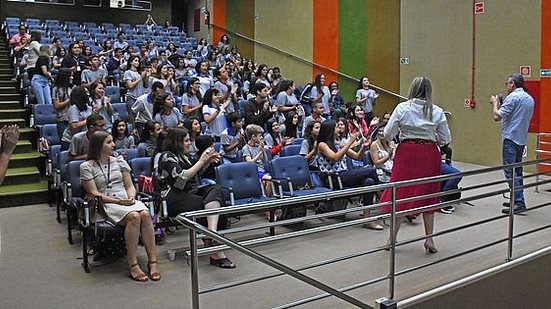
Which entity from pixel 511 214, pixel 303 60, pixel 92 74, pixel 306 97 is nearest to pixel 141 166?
pixel 511 214

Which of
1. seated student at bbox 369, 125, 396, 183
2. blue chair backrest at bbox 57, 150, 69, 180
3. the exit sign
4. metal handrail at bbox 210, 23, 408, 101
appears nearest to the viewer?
blue chair backrest at bbox 57, 150, 69, 180

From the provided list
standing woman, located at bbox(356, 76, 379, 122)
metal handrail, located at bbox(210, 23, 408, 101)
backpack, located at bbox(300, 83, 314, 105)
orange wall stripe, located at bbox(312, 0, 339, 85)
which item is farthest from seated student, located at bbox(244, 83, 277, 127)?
orange wall stripe, located at bbox(312, 0, 339, 85)

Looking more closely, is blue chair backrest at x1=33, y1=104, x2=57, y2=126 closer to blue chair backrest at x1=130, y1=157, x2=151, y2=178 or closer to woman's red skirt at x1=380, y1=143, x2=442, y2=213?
blue chair backrest at x1=130, y1=157, x2=151, y2=178

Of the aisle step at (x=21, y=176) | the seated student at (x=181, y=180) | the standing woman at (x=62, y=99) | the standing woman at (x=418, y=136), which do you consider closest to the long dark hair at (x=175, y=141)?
the seated student at (x=181, y=180)

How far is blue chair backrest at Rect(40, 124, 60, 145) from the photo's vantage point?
7.30m

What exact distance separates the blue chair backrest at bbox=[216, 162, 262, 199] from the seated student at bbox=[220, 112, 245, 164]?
0.95 metres

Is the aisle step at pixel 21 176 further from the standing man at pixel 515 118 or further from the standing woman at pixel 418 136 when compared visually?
the standing man at pixel 515 118

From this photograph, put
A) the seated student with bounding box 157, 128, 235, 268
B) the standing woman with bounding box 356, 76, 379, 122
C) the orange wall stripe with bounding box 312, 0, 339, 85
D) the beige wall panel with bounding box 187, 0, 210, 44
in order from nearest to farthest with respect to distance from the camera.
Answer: the seated student with bounding box 157, 128, 235, 268
the standing woman with bounding box 356, 76, 379, 122
the orange wall stripe with bounding box 312, 0, 339, 85
the beige wall panel with bounding box 187, 0, 210, 44

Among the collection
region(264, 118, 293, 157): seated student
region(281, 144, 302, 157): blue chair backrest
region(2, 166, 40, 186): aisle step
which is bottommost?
region(2, 166, 40, 186): aisle step

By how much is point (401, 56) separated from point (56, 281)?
8994 millimetres

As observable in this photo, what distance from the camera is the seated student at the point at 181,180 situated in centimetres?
492

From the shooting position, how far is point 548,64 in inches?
347

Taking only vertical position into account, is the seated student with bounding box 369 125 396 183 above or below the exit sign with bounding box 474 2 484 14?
below

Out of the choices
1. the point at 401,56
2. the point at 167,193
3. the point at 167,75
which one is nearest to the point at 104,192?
the point at 167,193
